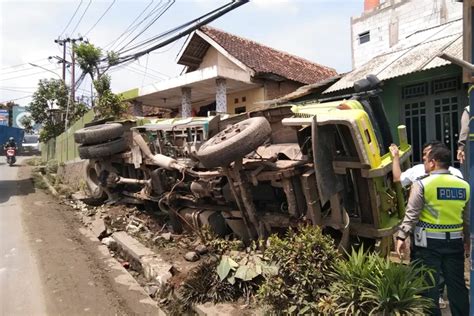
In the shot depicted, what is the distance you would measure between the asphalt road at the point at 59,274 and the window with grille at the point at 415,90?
21.2ft

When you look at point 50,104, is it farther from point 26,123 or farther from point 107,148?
point 107,148

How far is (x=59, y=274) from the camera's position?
5.36m

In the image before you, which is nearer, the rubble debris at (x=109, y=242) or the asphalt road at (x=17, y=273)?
the asphalt road at (x=17, y=273)

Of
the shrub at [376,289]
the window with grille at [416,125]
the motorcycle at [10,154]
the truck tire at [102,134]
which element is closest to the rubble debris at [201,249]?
the shrub at [376,289]

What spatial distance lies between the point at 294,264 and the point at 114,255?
4.03m

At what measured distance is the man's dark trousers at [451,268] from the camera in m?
3.15

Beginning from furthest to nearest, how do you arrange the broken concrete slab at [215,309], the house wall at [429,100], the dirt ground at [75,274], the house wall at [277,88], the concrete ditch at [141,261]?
the house wall at [277,88]
the house wall at [429,100]
the dirt ground at [75,274]
the concrete ditch at [141,261]
the broken concrete slab at [215,309]

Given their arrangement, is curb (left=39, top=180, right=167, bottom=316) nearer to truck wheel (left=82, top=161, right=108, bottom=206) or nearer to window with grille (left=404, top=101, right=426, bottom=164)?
truck wheel (left=82, top=161, right=108, bottom=206)

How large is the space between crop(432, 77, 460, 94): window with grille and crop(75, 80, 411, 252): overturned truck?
3626mm

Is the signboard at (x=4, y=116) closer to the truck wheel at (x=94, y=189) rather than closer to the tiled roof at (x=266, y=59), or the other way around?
the tiled roof at (x=266, y=59)

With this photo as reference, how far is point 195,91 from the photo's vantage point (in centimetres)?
1568

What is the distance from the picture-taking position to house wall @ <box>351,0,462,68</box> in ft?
42.8

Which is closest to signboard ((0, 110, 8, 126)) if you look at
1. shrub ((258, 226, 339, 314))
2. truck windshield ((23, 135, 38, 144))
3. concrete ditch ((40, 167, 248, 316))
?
→ truck windshield ((23, 135, 38, 144))

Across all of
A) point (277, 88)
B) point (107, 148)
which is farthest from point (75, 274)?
point (277, 88)
